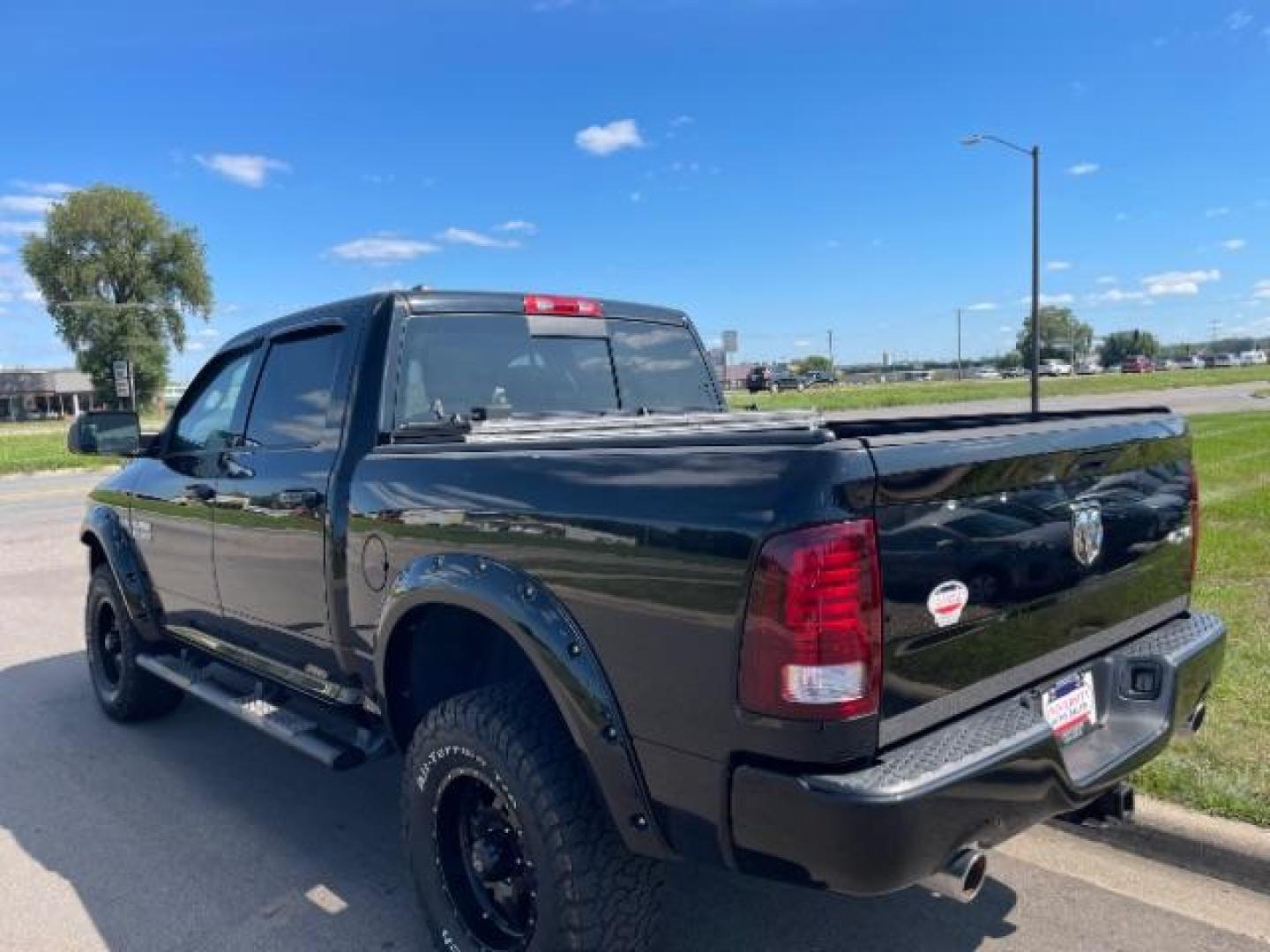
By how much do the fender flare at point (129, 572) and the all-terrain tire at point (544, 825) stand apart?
267 centimetres

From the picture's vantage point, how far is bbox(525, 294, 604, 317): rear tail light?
13.0 ft

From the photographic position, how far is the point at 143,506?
465 centimetres

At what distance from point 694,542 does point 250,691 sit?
2.67m

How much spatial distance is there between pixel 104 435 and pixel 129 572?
27.8 inches

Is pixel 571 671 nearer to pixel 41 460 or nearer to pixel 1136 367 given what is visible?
pixel 41 460

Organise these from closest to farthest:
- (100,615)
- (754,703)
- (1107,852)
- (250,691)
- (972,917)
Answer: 1. (754,703)
2. (972,917)
3. (1107,852)
4. (250,691)
5. (100,615)

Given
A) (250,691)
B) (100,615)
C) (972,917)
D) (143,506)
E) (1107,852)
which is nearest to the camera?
(972,917)

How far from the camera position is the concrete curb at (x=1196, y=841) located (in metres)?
3.11

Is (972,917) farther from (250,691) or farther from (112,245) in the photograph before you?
(112,245)

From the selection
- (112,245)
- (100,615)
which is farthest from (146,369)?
(100,615)

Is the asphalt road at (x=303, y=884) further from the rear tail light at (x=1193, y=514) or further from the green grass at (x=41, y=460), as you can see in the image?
the green grass at (x=41, y=460)

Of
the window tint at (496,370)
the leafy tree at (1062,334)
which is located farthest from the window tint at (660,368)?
the leafy tree at (1062,334)

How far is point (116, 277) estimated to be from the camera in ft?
219

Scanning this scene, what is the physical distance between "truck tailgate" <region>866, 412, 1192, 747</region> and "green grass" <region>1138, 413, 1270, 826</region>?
2.27 ft
